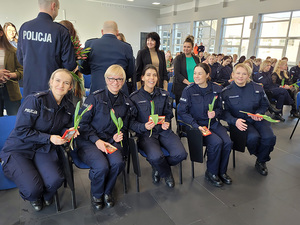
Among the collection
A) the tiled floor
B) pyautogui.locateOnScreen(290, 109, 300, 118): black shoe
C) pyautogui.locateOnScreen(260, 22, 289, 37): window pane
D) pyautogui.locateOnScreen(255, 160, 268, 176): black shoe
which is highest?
pyautogui.locateOnScreen(260, 22, 289, 37): window pane

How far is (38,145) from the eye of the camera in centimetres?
180

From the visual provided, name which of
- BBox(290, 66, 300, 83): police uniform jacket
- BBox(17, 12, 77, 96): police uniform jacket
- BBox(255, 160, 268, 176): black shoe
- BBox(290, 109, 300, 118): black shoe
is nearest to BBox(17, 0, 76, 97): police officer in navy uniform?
BBox(17, 12, 77, 96): police uniform jacket

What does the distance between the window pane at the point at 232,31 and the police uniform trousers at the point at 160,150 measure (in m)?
9.74

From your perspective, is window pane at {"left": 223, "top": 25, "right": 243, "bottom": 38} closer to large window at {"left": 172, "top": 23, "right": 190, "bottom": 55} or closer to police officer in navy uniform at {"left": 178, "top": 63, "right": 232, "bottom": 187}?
large window at {"left": 172, "top": 23, "right": 190, "bottom": 55}

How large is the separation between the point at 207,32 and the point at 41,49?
11.5 m

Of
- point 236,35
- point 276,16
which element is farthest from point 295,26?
point 236,35

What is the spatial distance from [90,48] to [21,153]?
1344 mm

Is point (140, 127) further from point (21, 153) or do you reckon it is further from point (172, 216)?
point (21, 153)

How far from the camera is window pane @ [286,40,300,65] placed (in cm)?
803

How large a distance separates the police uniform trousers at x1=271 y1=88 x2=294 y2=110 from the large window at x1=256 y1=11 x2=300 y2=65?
4.26m

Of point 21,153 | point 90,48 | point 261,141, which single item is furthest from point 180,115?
point 21,153

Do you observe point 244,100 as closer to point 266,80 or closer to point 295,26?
point 266,80

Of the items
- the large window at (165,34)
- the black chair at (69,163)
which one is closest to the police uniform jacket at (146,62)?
the black chair at (69,163)

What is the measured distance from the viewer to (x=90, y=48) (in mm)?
2449
